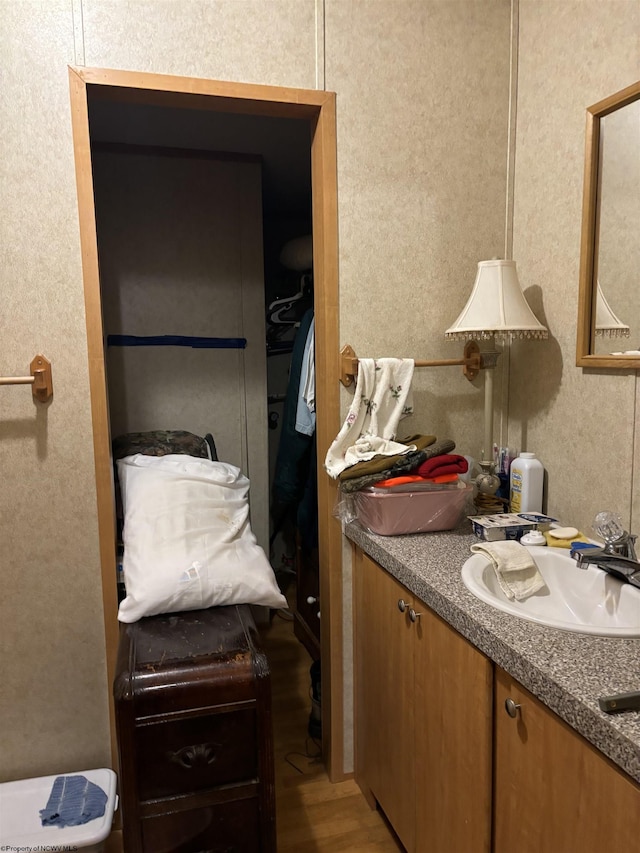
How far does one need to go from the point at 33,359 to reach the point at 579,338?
144cm

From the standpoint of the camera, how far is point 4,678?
1.66m

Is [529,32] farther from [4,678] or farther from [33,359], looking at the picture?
[4,678]

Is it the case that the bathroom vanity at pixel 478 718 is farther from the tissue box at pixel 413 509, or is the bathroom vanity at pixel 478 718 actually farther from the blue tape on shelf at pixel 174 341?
the blue tape on shelf at pixel 174 341

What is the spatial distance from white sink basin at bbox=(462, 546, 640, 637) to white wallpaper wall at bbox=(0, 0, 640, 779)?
24 cm

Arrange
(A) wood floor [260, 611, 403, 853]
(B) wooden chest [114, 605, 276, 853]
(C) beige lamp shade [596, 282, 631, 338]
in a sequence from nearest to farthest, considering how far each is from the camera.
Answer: (B) wooden chest [114, 605, 276, 853] < (C) beige lamp shade [596, 282, 631, 338] < (A) wood floor [260, 611, 403, 853]

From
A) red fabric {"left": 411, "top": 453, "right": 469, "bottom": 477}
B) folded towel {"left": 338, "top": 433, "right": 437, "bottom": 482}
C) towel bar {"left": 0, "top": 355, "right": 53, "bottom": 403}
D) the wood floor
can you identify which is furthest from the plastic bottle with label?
towel bar {"left": 0, "top": 355, "right": 53, "bottom": 403}

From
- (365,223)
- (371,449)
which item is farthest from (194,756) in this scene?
(365,223)

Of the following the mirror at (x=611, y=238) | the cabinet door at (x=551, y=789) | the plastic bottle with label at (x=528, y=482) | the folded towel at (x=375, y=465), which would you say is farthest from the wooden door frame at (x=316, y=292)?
the cabinet door at (x=551, y=789)

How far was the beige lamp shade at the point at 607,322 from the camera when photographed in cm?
147

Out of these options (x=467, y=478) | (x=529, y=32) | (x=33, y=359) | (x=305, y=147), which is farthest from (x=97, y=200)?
(x=467, y=478)

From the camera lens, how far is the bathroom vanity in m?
0.87

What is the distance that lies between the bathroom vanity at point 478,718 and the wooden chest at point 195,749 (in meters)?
0.36

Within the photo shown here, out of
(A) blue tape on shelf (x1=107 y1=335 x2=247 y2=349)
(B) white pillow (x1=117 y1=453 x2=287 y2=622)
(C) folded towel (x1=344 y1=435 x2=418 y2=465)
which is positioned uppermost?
(A) blue tape on shelf (x1=107 y1=335 x2=247 y2=349)

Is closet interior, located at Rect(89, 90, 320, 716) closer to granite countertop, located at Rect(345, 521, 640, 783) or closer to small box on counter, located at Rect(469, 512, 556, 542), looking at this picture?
small box on counter, located at Rect(469, 512, 556, 542)
